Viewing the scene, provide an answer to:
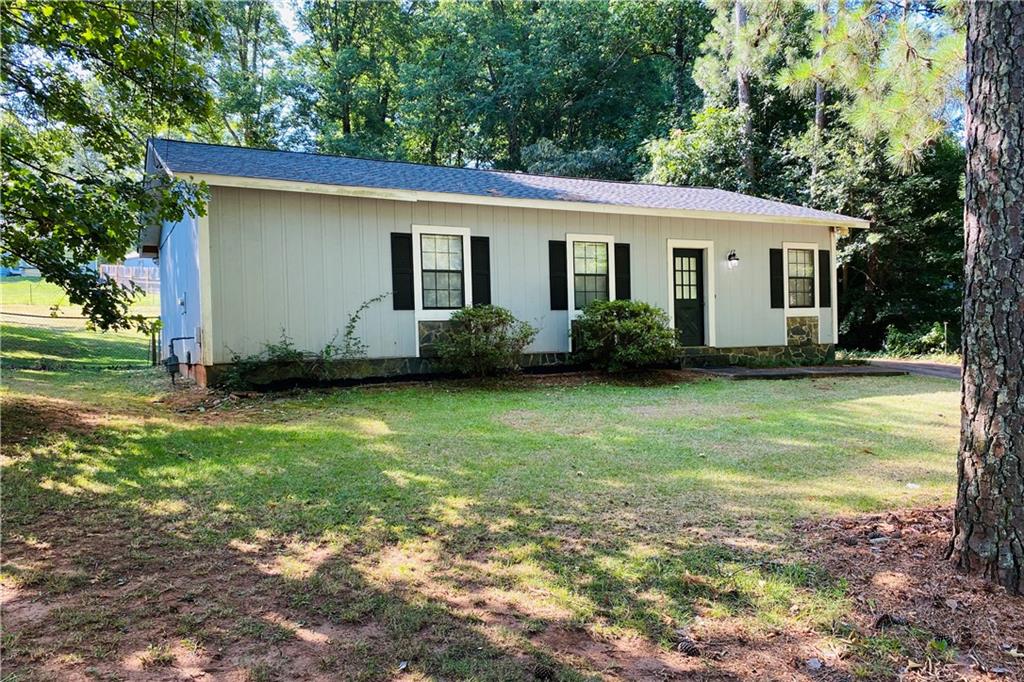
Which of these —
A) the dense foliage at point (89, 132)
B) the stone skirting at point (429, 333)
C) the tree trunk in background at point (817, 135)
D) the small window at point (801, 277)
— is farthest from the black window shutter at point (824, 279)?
the dense foliage at point (89, 132)

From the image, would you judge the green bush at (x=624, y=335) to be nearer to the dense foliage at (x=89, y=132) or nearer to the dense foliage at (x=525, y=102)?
the dense foliage at (x=525, y=102)

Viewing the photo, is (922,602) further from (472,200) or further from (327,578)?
(472,200)

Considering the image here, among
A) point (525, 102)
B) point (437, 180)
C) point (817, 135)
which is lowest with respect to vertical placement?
point (437, 180)

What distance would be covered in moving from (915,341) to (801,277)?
528 centimetres

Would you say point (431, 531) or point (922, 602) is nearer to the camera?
point (922, 602)

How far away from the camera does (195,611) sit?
2.37 metres

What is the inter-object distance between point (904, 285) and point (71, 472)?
Result: 17.7m

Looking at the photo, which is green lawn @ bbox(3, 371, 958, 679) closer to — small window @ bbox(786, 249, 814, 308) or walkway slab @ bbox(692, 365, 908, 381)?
walkway slab @ bbox(692, 365, 908, 381)

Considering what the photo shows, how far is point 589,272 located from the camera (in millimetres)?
10422

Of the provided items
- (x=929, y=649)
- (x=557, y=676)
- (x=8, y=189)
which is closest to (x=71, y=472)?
(x=8, y=189)

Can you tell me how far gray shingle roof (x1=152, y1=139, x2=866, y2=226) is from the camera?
8.54m

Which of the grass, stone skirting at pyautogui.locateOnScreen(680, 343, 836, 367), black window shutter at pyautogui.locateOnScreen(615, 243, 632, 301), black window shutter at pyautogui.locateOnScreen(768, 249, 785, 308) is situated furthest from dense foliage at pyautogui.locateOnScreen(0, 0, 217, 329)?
the grass

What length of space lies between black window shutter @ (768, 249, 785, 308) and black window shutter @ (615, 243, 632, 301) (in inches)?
121

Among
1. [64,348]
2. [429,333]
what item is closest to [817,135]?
[429,333]
